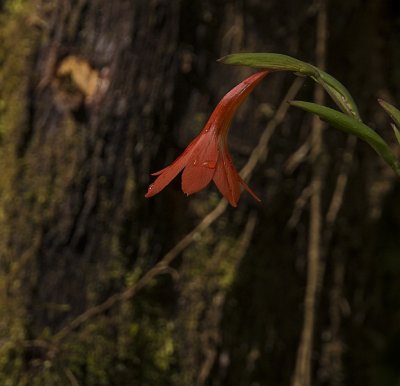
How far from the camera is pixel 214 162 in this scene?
117cm

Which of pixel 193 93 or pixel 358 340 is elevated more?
pixel 193 93

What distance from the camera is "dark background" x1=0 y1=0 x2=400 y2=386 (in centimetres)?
187

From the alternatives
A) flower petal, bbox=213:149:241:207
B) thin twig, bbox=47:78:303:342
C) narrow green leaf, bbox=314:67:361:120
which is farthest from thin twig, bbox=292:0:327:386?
flower petal, bbox=213:149:241:207

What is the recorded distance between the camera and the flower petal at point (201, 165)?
1151mm

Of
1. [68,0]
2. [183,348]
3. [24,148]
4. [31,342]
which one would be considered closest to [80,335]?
[31,342]

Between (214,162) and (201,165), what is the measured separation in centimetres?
2

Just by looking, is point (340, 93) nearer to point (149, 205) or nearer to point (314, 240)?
point (149, 205)

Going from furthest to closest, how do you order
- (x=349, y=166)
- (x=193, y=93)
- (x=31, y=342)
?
(x=349, y=166) → (x=193, y=93) → (x=31, y=342)

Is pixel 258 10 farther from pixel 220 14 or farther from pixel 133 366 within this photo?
pixel 133 366

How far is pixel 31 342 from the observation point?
186 centimetres

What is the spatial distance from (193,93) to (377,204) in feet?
2.48

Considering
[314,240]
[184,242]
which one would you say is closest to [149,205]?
[184,242]

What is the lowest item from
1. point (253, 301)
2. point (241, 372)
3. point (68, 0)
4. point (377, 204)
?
point (241, 372)

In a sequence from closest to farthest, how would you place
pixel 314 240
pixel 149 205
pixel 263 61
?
pixel 263 61
pixel 149 205
pixel 314 240
